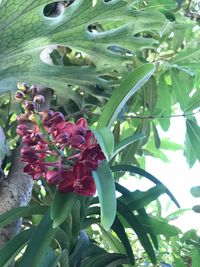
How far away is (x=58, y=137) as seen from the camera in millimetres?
688

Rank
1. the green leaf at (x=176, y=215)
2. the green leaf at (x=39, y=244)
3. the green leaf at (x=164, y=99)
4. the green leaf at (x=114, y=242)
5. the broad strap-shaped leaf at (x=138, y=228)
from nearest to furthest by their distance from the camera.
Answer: the green leaf at (x=39, y=244), the broad strap-shaped leaf at (x=138, y=228), the green leaf at (x=114, y=242), the green leaf at (x=164, y=99), the green leaf at (x=176, y=215)

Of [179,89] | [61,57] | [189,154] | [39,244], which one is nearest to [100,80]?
[61,57]

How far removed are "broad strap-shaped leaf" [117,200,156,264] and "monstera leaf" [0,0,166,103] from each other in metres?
0.36

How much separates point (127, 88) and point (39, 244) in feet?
0.96

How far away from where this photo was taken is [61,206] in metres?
0.69

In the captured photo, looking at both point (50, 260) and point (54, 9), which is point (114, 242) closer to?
point (50, 260)

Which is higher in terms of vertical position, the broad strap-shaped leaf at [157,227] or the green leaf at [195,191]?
the green leaf at [195,191]

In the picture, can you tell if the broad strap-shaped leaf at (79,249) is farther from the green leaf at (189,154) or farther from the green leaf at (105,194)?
the green leaf at (189,154)

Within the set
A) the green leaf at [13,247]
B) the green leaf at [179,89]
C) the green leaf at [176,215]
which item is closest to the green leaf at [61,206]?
the green leaf at [13,247]

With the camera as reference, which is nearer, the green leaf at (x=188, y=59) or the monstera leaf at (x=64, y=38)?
the monstera leaf at (x=64, y=38)

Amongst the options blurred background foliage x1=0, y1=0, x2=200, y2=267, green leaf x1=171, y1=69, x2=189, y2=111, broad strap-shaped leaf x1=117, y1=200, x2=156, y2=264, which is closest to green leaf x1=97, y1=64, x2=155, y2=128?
blurred background foliage x1=0, y1=0, x2=200, y2=267

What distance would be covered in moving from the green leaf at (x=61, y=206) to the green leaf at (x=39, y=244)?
0.06m

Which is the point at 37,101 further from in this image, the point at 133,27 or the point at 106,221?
the point at 133,27

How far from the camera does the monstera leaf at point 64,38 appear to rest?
907 mm
